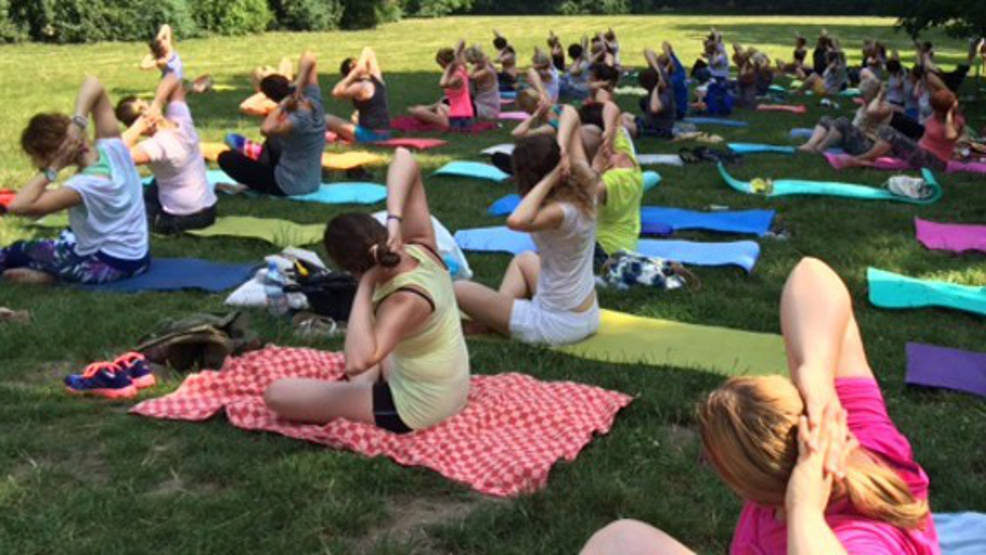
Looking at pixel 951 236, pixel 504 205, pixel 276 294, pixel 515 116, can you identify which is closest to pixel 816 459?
pixel 276 294

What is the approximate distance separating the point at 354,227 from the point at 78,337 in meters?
2.36

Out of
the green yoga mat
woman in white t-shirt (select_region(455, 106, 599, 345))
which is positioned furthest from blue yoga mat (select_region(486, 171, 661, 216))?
woman in white t-shirt (select_region(455, 106, 599, 345))

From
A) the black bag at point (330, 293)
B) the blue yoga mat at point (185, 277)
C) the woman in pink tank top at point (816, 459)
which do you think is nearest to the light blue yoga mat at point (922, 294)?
the black bag at point (330, 293)

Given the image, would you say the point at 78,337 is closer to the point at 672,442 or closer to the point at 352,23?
the point at 672,442

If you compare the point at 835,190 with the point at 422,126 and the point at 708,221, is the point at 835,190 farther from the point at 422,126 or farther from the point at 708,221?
the point at 422,126

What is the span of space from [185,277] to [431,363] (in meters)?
3.06

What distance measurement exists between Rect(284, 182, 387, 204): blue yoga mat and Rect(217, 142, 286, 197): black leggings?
Result: 0.27 m

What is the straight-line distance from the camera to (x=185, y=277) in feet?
21.5

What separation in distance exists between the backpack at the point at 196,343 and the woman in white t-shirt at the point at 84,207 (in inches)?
63.6

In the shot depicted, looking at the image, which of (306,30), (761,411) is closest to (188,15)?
(306,30)

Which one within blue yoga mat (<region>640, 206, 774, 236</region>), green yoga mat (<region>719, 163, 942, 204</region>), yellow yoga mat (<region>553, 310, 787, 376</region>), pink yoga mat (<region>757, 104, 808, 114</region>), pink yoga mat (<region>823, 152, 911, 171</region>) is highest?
yellow yoga mat (<region>553, 310, 787, 376</region>)

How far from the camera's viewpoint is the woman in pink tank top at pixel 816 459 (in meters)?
1.82

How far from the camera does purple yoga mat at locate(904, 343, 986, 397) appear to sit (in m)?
4.66

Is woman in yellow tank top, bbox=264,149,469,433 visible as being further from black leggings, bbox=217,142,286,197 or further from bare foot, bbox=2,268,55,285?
black leggings, bbox=217,142,286,197
